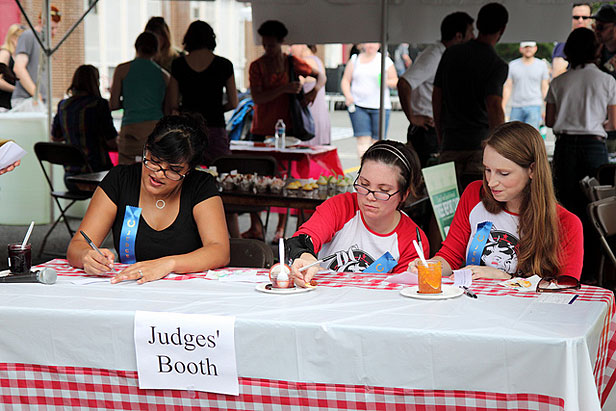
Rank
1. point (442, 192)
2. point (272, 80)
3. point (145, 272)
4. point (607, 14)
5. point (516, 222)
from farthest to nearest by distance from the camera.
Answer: point (272, 80) → point (607, 14) → point (442, 192) → point (516, 222) → point (145, 272)

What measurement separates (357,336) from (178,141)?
3.59 feet

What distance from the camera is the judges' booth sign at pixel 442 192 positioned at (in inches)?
132

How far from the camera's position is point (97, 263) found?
2.48m

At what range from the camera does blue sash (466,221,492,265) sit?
274 centimetres

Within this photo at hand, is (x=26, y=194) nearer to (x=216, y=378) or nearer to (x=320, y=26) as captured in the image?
(x=320, y=26)

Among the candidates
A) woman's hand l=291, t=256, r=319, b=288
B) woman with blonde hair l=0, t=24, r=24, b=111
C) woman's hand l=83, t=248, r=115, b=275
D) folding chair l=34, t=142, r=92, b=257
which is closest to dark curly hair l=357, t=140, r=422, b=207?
woman's hand l=291, t=256, r=319, b=288

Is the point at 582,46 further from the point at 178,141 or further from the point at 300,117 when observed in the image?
the point at 178,141

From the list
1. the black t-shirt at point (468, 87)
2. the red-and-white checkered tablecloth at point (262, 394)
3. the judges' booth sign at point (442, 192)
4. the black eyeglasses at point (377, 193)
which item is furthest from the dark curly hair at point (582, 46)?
the red-and-white checkered tablecloth at point (262, 394)

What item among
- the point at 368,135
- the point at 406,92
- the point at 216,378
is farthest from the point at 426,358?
the point at 368,135

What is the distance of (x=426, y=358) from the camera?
1.85 m

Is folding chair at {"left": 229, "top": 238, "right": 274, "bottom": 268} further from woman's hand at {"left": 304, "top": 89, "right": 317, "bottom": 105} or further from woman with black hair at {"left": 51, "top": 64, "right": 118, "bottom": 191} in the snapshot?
woman's hand at {"left": 304, "top": 89, "right": 317, "bottom": 105}

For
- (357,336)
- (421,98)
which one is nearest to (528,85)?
(421,98)

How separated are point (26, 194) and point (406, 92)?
11.5 feet

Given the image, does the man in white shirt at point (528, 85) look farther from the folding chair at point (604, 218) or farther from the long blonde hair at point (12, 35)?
the folding chair at point (604, 218)
